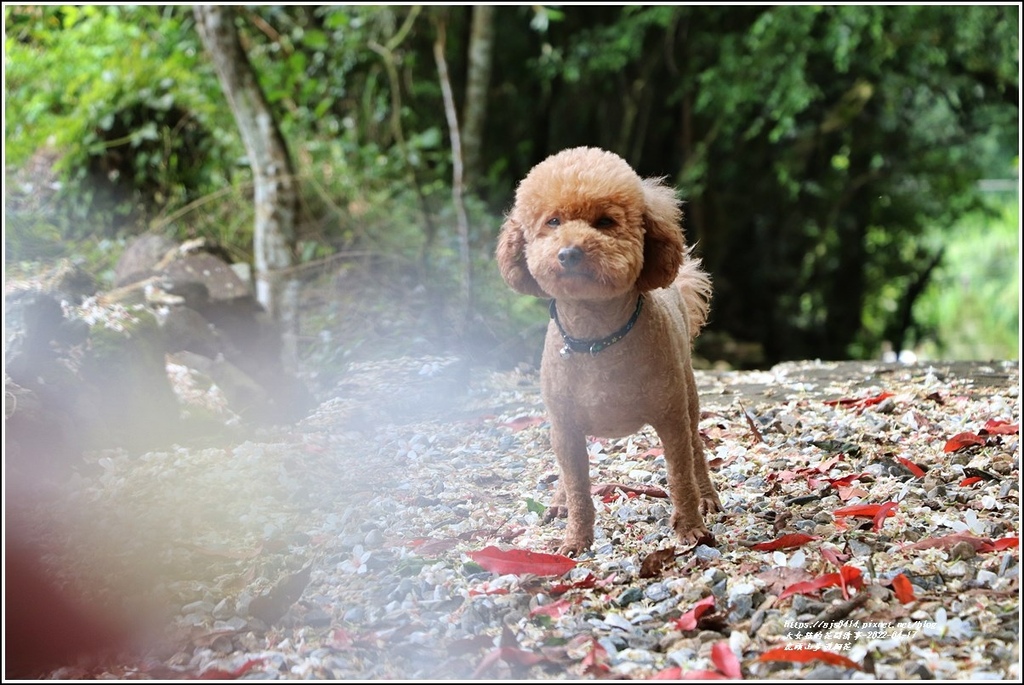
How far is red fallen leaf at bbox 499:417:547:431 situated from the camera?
225cm

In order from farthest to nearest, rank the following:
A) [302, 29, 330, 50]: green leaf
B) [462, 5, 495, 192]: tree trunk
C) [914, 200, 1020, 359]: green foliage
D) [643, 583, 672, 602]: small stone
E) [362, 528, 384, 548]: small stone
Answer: [914, 200, 1020, 359]: green foliage
[302, 29, 330, 50]: green leaf
[462, 5, 495, 192]: tree trunk
[362, 528, 384, 548]: small stone
[643, 583, 672, 602]: small stone

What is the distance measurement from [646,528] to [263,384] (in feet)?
3.74

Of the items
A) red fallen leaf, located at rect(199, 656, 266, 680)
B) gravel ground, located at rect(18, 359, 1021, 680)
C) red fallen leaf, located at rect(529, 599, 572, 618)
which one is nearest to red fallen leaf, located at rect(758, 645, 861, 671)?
gravel ground, located at rect(18, 359, 1021, 680)

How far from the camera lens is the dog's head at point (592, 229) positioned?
174cm

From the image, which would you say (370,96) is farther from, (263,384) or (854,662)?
(854,662)

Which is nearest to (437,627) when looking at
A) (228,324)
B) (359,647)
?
(359,647)

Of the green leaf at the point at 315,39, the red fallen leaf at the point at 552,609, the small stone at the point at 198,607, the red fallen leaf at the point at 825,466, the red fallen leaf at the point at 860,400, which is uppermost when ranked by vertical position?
the green leaf at the point at 315,39

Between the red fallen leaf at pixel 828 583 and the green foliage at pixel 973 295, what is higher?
the red fallen leaf at pixel 828 583

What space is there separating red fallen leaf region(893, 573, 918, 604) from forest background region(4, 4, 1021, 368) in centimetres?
96

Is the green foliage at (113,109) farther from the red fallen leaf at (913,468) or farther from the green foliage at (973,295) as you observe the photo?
the green foliage at (973,295)

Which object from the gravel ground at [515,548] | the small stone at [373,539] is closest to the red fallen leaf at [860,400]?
the gravel ground at [515,548]

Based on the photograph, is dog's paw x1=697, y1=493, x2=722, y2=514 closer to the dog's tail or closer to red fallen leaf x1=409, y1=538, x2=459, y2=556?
the dog's tail

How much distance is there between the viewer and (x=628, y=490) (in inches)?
85.8

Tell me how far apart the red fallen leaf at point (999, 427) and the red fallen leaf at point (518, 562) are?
1217 millimetres
